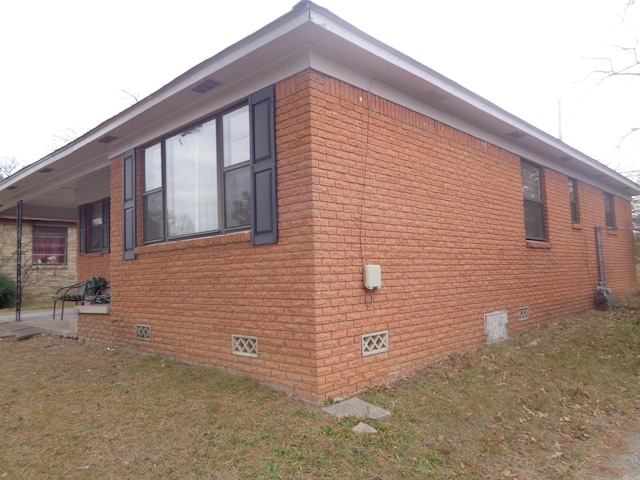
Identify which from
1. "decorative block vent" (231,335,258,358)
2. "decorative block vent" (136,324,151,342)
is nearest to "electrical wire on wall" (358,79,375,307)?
"decorative block vent" (231,335,258,358)

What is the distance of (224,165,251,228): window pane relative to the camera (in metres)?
5.12

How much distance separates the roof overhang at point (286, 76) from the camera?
431 cm

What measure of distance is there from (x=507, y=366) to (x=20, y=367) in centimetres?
645

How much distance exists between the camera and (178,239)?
20.3 ft

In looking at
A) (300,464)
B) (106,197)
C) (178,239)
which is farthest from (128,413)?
(106,197)

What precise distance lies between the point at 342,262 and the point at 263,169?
4.27 feet

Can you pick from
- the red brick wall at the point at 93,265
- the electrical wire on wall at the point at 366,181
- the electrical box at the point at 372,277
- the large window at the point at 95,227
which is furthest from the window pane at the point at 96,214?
the electrical box at the point at 372,277

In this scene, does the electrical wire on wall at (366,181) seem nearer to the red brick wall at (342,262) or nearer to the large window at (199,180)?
the red brick wall at (342,262)

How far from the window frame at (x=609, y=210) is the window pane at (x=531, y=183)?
477 centimetres

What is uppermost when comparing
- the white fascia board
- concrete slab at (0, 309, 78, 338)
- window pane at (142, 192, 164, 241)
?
the white fascia board

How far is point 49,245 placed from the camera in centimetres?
1795

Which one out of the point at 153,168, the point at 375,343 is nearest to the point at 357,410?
the point at 375,343

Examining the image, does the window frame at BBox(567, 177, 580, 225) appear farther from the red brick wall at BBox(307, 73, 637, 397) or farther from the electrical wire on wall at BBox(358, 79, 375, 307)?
the electrical wire on wall at BBox(358, 79, 375, 307)

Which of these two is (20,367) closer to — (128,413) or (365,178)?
(128,413)
